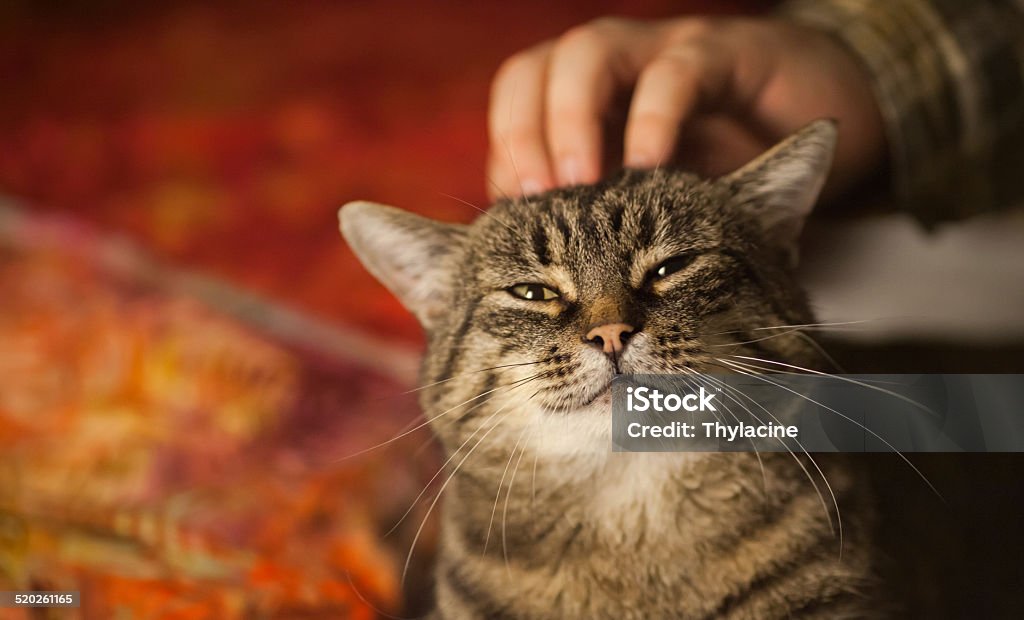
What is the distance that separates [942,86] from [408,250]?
23.9 inches

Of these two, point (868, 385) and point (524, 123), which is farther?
point (524, 123)

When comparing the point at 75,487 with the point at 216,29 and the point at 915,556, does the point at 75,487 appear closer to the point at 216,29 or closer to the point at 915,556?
the point at 216,29

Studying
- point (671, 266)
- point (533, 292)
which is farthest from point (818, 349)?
point (533, 292)

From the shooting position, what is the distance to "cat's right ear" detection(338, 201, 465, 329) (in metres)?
0.65

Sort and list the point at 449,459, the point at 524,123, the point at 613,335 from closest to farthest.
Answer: the point at 613,335 → the point at 449,459 → the point at 524,123

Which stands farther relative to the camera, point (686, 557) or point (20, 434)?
point (20, 434)

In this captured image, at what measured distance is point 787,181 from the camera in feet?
2.10

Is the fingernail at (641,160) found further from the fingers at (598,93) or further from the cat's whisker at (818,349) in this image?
the cat's whisker at (818,349)

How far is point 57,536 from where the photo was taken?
0.68 metres

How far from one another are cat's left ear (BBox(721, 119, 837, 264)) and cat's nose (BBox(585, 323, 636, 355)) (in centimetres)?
19

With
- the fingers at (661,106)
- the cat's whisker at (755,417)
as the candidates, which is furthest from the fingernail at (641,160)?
the cat's whisker at (755,417)

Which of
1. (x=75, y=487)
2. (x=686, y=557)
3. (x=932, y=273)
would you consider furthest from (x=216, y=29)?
(x=932, y=273)

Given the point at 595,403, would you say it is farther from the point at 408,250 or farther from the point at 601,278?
the point at 408,250

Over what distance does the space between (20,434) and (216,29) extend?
0.48m
